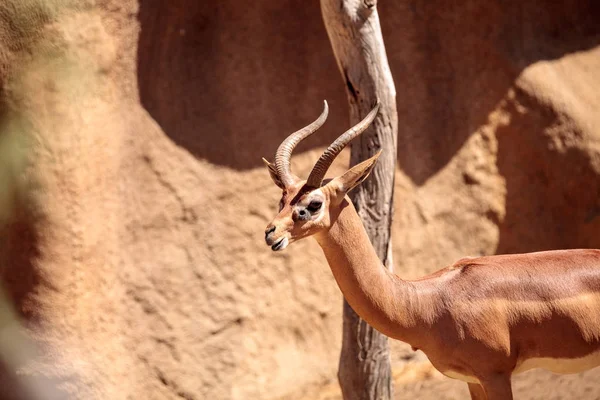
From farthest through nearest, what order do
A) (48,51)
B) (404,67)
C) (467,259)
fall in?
(404,67) → (48,51) → (467,259)

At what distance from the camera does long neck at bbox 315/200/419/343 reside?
429cm

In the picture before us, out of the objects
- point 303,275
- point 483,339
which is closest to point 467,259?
point 483,339

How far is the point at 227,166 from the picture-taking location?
700cm

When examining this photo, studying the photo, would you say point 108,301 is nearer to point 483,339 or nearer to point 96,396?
point 96,396

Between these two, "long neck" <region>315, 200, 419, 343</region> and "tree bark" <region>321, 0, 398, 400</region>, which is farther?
"tree bark" <region>321, 0, 398, 400</region>

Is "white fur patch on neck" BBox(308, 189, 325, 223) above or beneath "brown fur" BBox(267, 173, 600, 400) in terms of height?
above

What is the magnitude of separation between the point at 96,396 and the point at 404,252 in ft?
9.97

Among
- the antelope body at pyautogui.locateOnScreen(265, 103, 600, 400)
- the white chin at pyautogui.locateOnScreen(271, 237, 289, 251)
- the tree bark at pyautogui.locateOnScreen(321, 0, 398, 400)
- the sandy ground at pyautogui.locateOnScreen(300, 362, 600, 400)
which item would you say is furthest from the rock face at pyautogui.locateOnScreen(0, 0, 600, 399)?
the white chin at pyautogui.locateOnScreen(271, 237, 289, 251)

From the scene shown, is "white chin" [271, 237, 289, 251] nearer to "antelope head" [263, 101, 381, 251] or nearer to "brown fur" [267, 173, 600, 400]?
"antelope head" [263, 101, 381, 251]

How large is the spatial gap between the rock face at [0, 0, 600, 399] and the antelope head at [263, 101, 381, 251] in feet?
8.27

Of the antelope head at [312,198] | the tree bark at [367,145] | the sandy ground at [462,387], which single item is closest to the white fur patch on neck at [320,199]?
the antelope head at [312,198]

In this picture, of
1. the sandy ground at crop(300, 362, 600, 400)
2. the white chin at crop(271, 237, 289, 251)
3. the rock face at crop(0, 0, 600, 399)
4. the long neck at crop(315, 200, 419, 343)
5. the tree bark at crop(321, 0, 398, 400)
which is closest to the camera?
the white chin at crop(271, 237, 289, 251)

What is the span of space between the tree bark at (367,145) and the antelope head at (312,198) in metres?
1.02

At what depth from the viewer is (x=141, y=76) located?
665cm
